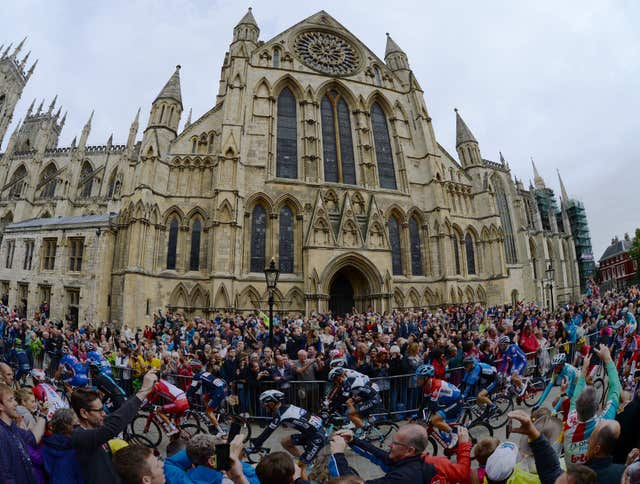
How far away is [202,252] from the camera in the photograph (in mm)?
20219

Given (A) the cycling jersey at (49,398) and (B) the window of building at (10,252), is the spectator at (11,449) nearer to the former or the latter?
(A) the cycling jersey at (49,398)

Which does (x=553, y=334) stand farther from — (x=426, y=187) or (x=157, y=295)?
(x=157, y=295)

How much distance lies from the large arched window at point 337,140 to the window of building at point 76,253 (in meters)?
15.5

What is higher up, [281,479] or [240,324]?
[240,324]

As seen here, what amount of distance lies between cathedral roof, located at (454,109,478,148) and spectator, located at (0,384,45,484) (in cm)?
3012

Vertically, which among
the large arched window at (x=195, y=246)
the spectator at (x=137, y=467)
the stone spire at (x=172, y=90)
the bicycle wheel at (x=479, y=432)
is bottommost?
the bicycle wheel at (x=479, y=432)

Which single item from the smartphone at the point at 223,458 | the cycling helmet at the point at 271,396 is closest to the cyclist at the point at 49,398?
the cycling helmet at the point at 271,396

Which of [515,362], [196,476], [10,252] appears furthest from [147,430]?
[10,252]

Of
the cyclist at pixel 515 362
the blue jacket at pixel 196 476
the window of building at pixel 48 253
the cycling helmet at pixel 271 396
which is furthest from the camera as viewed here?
the window of building at pixel 48 253

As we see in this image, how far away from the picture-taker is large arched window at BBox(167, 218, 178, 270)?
789 inches

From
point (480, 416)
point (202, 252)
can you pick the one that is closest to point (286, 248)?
point (202, 252)

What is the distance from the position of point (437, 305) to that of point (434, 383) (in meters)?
18.3

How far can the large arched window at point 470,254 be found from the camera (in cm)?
2528

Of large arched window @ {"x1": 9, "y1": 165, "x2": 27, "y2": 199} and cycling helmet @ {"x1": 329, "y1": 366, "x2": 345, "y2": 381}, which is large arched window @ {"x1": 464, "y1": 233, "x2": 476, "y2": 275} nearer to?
cycling helmet @ {"x1": 329, "y1": 366, "x2": 345, "y2": 381}
